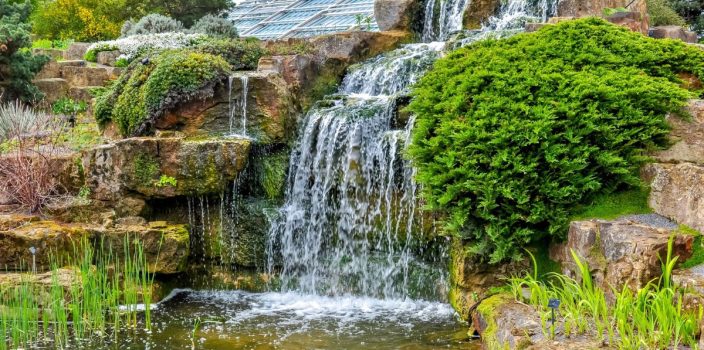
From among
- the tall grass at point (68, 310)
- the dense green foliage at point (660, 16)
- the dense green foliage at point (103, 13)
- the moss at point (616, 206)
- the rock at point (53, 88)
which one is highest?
the dense green foliage at point (103, 13)

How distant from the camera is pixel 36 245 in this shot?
809cm

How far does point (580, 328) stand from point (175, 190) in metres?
5.65

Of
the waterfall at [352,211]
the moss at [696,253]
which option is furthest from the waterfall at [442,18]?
the moss at [696,253]

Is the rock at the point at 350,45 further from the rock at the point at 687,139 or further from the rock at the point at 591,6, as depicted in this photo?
the rock at the point at 687,139

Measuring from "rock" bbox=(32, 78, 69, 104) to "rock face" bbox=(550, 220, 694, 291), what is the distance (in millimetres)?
12216

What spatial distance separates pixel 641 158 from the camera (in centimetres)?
623

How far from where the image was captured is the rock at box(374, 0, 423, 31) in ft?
44.1

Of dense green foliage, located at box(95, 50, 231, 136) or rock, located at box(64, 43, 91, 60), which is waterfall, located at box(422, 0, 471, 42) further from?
rock, located at box(64, 43, 91, 60)

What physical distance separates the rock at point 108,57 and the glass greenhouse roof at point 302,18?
396cm

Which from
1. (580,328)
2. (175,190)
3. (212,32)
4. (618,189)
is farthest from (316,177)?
(212,32)

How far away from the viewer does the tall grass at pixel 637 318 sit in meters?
4.34

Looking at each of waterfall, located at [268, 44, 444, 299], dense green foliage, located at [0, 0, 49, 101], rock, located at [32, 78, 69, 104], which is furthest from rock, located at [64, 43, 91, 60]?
waterfall, located at [268, 44, 444, 299]

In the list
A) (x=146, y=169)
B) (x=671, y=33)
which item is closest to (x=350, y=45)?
(x=146, y=169)

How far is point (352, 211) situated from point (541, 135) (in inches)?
129
